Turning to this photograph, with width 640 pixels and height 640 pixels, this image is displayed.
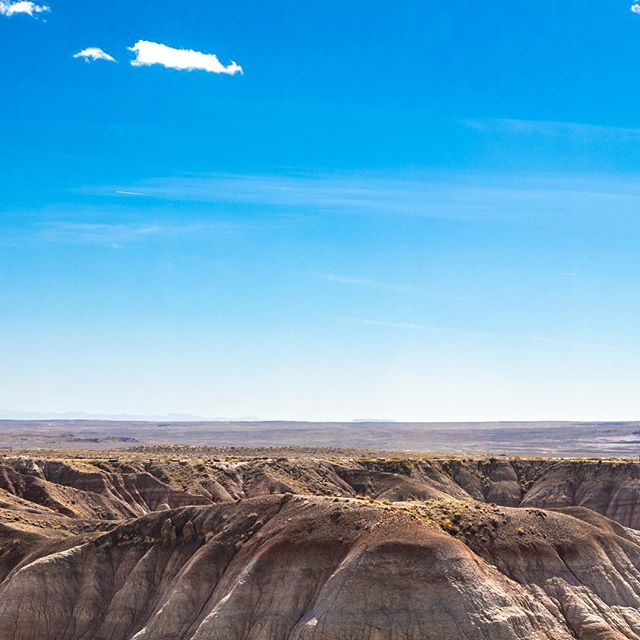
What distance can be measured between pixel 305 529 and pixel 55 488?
235ft

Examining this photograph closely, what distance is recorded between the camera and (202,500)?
13175 cm

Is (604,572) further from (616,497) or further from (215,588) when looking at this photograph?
(616,497)

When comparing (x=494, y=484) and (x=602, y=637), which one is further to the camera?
(x=494, y=484)

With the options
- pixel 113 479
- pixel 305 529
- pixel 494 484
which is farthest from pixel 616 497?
pixel 305 529

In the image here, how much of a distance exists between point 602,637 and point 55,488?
282ft

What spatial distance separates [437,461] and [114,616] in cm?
10374

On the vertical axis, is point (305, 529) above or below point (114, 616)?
above

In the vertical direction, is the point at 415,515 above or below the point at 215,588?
above

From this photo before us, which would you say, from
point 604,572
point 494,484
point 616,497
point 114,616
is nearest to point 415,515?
point 604,572

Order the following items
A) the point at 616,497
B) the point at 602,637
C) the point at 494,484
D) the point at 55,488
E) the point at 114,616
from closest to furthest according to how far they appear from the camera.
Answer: the point at 602,637 → the point at 114,616 → the point at 55,488 → the point at 616,497 → the point at 494,484

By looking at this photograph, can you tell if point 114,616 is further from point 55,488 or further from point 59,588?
point 55,488

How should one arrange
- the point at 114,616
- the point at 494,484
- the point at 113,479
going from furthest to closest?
the point at 494,484 < the point at 113,479 < the point at 114,616

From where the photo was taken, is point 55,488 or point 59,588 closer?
point 59,588

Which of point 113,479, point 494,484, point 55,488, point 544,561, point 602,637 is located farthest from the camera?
point 494,484
